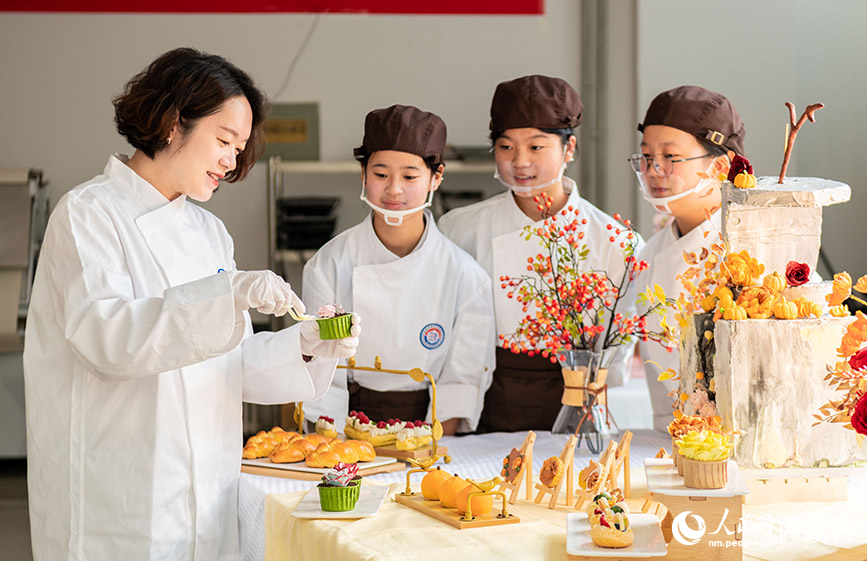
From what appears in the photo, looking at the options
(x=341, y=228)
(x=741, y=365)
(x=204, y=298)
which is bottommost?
(x=741, y=365)

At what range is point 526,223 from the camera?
9.28ft

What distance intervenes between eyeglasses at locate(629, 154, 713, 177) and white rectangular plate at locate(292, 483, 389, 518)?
1.18 metres

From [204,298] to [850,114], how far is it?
12.2 feet

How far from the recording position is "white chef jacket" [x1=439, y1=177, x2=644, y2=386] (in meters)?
2.74

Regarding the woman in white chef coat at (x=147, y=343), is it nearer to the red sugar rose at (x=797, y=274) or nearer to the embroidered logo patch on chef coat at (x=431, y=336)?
the embroidered logo patch on chef coat at (x=431, y=336)

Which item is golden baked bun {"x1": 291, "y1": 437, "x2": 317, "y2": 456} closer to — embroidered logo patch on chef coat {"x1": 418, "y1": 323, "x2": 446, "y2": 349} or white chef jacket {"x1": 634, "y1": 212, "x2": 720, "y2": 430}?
embroidered logo patch on chef coat {"x1": 418, "y1": 323, "x2": 446, "y2": 349}

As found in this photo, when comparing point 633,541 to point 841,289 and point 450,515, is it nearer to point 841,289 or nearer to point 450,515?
point 450,515

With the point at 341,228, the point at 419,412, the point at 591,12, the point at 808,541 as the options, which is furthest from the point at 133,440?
the point at 591,12

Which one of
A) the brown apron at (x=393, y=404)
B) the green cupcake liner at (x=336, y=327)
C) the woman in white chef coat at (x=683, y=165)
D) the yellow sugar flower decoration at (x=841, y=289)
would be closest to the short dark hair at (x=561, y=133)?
the woman in white chef coat at (x=683, y=165)

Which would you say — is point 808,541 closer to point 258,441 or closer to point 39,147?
point 258,441

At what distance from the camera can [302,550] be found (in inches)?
64.1

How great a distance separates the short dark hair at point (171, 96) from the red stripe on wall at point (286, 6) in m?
3.41

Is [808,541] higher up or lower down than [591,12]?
lower down

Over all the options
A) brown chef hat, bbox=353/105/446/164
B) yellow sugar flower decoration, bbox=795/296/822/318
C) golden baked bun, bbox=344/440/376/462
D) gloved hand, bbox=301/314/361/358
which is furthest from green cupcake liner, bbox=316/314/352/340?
brown chef hat, bbox=353/105/446/164
